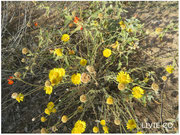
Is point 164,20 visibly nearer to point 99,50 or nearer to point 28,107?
point 99,50

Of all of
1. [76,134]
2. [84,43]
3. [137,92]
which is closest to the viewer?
[76,134]

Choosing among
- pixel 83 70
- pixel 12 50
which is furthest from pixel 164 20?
pixel 12 50

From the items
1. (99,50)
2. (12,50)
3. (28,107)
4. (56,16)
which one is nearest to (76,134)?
(28,107)

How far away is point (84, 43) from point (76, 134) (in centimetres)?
125

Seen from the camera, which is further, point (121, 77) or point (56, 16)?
point (56, 16)

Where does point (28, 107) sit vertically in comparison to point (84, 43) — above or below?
below

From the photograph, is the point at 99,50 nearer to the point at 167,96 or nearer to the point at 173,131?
the point at 167,96

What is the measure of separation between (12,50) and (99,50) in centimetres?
126

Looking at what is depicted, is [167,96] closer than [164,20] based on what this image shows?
Yes

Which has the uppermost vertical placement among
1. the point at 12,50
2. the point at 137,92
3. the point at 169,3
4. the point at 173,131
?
the point at 169,3

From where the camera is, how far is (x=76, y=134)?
53.2 inches

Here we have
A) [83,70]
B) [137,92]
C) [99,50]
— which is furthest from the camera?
[99,50]

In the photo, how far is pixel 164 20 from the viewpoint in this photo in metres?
2.14

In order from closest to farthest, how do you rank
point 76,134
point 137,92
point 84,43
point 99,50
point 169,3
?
point 76,134, point 137,92, point 99,50, point 84,43, point 169,3
